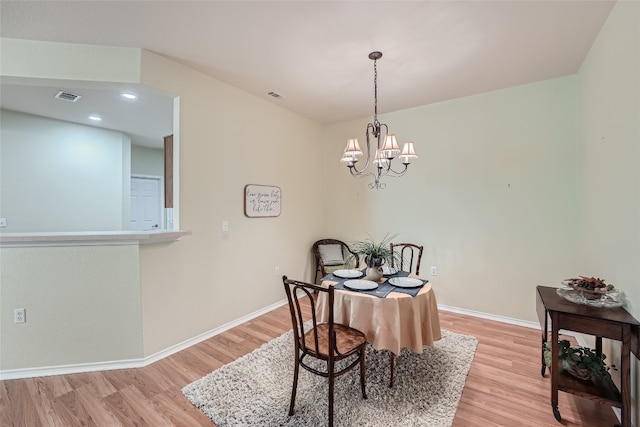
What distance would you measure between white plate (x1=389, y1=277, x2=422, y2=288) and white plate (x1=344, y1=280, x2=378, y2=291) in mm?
182

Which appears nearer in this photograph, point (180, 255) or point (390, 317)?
point (390, 317)

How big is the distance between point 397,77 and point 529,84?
4.94 feet

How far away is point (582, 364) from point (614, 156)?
4.69 feet

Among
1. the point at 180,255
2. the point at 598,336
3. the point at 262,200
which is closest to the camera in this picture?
the point at 598,336

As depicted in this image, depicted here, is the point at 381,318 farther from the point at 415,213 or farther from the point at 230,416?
the point at 415,213

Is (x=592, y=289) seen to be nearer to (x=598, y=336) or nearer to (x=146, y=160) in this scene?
(x=598, y=336)

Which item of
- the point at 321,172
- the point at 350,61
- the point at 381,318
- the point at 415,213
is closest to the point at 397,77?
the point at 350,61

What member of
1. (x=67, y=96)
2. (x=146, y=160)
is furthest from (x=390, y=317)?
(x=146, y=160)

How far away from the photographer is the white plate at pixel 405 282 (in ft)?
7.09

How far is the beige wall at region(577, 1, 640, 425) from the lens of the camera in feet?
5.26

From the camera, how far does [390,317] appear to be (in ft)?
6.19

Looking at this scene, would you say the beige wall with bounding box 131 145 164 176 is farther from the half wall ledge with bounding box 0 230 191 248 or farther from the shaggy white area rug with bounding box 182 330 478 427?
the shaggy white area rug with bounding box 182 330 478 427

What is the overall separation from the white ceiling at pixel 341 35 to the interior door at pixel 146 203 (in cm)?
267

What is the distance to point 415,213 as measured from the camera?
12.3 ft
